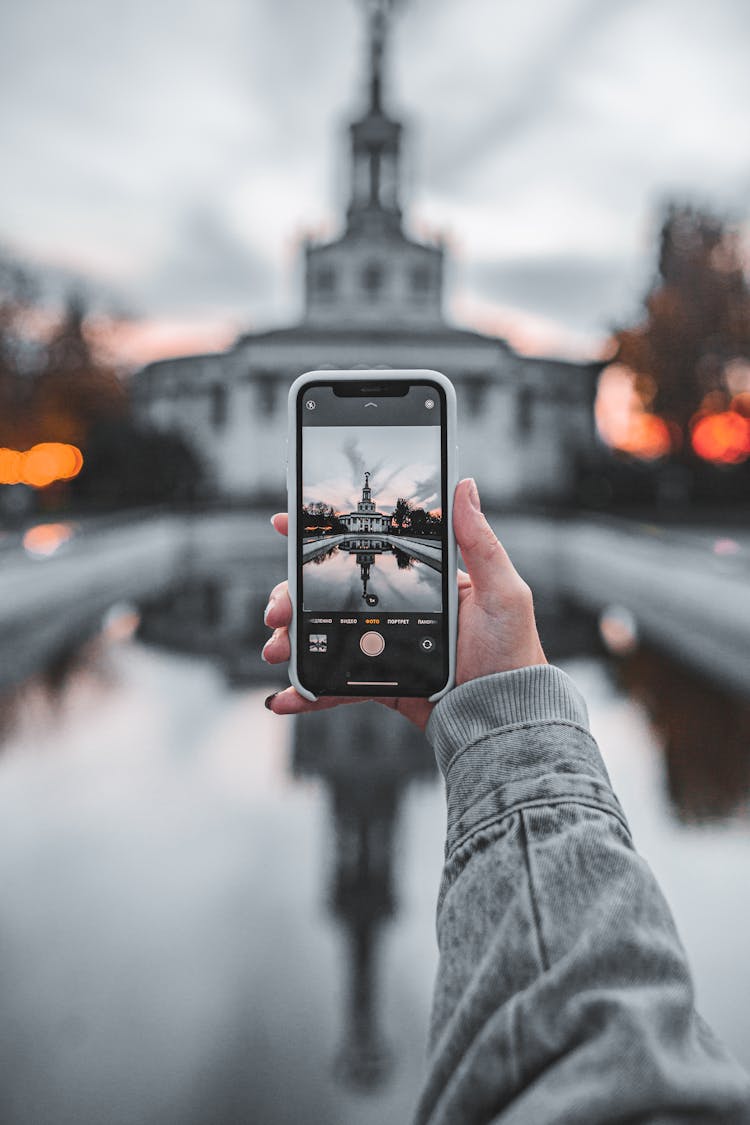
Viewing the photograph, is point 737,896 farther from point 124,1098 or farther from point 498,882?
point 498,882

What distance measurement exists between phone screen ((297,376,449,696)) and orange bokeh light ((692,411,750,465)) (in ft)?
126

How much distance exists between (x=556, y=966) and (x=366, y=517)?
3.81 feet

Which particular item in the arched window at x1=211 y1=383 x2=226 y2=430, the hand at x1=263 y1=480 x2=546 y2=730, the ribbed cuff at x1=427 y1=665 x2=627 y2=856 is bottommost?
the ribbed cuff at x1=427 y1=665 x2=627 y2=856

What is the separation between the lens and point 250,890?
5.21m

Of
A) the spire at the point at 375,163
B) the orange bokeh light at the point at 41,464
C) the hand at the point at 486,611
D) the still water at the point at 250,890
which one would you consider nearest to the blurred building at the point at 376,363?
the spire at the point at 375,163

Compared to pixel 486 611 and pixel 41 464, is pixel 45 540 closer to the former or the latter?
pixel 41 464

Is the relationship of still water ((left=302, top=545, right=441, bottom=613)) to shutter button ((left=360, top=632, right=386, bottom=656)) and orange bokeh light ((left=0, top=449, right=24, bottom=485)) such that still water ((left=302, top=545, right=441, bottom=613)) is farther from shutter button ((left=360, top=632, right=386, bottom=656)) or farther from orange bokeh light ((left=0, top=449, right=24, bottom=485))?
orange bokeh light ((left=0, top=449, right=24, bottom=485))

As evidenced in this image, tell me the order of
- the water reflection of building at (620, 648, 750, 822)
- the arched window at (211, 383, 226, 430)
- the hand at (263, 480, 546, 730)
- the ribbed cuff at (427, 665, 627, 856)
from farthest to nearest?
the arched window at (211, 383, 226, 430) → the water reflection of building at (620, 648, 750, 822) → the hand at (263, 480, 546, 730) → the ribbed cuff at (427, 665, 627, 856)

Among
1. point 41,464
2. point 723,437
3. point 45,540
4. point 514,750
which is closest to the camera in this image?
point 514,750

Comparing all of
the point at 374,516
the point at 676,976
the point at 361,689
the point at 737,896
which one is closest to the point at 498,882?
the point at 676,976

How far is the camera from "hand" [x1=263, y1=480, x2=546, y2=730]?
1.72m

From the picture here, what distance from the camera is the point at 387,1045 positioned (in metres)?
3.70

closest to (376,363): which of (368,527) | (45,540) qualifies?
(45,540)

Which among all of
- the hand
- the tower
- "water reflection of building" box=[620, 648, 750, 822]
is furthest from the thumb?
the tower
